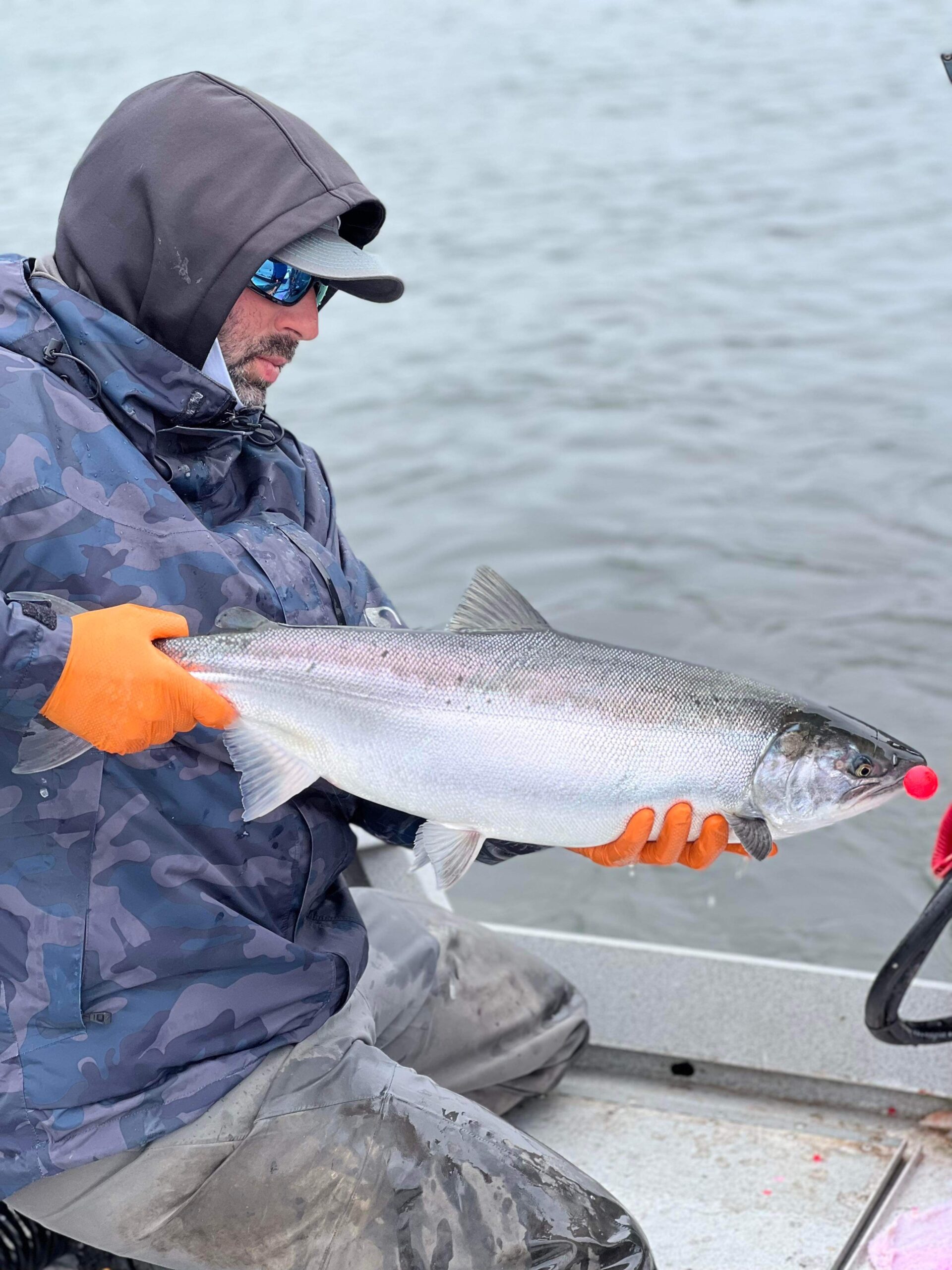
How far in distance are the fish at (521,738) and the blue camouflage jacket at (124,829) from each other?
16 cm

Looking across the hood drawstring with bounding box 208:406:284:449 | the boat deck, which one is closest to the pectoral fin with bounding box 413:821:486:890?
the hood drawstring with bounding box 208:406:284:449

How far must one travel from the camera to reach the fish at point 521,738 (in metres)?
2.90

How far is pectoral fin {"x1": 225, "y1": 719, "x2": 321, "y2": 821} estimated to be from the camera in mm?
2834

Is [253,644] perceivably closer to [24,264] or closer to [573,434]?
[24,264]

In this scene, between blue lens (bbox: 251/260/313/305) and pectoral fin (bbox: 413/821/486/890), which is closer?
pectoral fin (bbox: 413/821/486/890)

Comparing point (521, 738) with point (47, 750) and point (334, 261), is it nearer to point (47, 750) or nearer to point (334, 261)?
point (47, 750)

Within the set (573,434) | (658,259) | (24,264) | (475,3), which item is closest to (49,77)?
(475,3)

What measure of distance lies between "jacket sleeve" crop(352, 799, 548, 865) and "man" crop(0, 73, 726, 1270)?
0.19 metres

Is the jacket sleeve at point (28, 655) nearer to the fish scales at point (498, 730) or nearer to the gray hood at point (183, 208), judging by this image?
the fish scales at point (498, 730)

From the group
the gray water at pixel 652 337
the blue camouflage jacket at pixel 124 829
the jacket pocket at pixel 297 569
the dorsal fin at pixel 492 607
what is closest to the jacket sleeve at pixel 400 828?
the blue camouflage jacket at pixel 124 829

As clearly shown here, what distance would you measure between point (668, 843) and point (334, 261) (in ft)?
4.96

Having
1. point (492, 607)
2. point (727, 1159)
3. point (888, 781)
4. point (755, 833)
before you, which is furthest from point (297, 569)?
point (727, 1159)

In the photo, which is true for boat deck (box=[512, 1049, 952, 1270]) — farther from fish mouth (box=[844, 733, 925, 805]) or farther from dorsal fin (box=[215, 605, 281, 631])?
dorsal fin (box=[215, 605, 281, 631])

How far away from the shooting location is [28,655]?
8.55 ft
